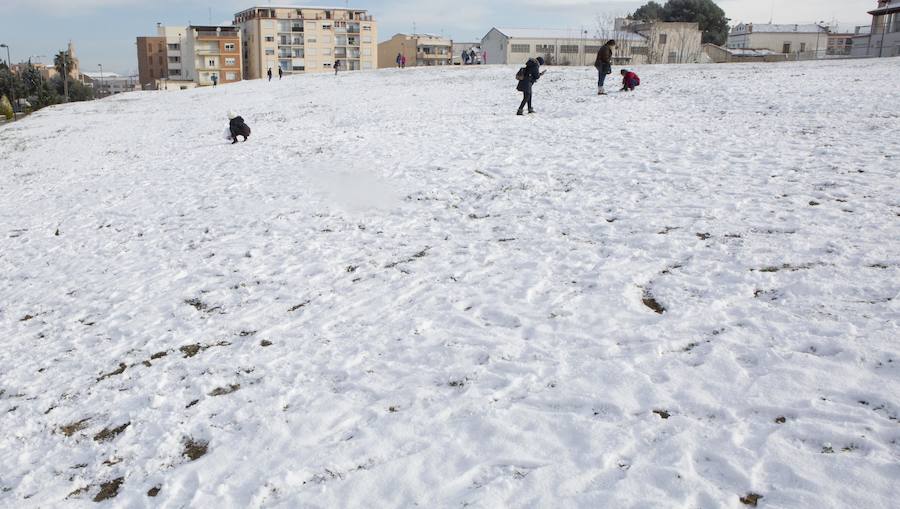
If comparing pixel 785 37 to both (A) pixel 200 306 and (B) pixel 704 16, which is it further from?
(A) pixel 200 306

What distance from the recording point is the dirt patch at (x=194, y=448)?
4.14 metres

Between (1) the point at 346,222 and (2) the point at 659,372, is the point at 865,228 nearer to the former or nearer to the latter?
(2) the point at 659,372

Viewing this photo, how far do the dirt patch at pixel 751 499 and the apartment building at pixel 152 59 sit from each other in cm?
14589

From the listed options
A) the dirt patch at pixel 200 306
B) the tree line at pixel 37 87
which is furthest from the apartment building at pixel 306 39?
the dirt patch at pixel 200 306

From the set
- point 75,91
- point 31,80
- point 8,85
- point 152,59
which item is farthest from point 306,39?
point 152,59

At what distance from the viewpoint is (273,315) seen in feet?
20.6

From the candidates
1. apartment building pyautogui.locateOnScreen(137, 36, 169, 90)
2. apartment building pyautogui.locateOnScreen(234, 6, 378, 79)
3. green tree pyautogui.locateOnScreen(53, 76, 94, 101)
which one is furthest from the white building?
apartment building pyautogui.locateOnScreen(137, 36, 169, 90)

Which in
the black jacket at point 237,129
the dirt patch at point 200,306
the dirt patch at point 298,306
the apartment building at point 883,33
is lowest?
the dirt patch at point 200,306

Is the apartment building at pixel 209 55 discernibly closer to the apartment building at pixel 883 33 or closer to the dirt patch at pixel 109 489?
the apartment building at pixel 883 33

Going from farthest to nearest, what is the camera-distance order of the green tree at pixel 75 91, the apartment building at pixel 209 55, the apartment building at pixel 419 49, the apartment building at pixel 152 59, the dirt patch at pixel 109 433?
the apartment building at pixel 152 59 < the apartment building at pixel 419 49 < the apartment building at pixel 209 55 < the green tree at pixel 75 91 < the dirt patch at pixel 109 433

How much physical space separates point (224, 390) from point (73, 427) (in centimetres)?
119

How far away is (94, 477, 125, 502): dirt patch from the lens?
3850mm

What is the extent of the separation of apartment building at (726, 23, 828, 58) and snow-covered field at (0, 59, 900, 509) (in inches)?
3550

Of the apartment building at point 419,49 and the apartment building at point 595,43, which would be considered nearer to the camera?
the apartment building at point 595,43
